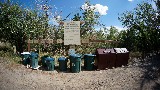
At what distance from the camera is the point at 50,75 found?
11617 mm

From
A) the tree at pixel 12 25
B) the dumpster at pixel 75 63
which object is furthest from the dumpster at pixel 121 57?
the tree at pixel 12 25

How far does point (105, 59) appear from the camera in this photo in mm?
12648

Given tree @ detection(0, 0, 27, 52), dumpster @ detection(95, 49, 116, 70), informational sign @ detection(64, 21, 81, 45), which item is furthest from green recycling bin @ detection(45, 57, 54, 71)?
tree @ detection(0, 0, 27, 52)

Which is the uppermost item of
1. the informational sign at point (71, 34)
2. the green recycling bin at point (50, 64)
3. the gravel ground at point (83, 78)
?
the informational sign at point (71, 34)

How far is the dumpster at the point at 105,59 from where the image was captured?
41.1 ft

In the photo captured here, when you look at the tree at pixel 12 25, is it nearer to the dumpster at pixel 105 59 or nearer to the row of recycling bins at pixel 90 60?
the row of recycling bins at pixel 90 60

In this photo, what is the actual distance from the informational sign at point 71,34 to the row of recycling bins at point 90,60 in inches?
106

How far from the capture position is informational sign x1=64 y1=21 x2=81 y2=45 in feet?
51.0

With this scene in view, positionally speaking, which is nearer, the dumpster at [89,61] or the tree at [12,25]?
the dumpster at [89,61]

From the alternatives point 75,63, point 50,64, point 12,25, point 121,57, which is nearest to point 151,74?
point 121,57

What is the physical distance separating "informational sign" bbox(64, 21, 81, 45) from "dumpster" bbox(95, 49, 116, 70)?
311 cm

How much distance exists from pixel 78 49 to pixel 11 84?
27.4 feet

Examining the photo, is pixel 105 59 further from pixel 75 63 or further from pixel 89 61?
pixel 75 63

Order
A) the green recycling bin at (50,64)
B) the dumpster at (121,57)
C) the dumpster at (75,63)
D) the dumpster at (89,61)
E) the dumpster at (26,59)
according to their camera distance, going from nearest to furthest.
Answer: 1. the dumpster at (75,63)
2. the green recycling bin at (50,64)
3. the dumpster at (89,61)
4. the dumpster at (121,57)
5. the dumpster at (26,59)
